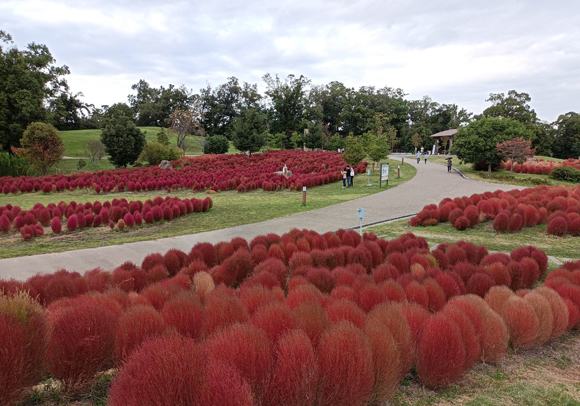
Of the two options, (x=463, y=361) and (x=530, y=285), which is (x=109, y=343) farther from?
(x=530, y=285)

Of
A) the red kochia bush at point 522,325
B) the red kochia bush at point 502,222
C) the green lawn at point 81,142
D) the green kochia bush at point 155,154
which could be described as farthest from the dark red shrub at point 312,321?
the green lawn at point 81,142

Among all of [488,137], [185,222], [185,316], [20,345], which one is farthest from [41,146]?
[488,137]

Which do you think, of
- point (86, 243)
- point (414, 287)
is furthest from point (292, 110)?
point (414, 287)

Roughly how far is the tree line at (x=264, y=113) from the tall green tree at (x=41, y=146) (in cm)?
534

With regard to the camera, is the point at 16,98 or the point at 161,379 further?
the point at 16,98

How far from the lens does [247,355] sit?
1825 millimetres

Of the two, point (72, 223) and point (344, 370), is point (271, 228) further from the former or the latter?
point (344, 370)

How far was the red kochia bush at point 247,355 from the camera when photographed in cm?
179

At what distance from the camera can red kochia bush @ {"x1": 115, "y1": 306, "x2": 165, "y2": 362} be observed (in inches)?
87.0

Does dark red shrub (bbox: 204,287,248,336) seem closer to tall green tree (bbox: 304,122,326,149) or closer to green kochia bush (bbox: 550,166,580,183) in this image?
green kochia bush (bbox: 550,166,580,183)

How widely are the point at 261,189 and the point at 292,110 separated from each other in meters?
40.8

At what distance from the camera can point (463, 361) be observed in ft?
8.14

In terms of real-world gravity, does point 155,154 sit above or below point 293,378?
above

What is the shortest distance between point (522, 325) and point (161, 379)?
10.9 ft
